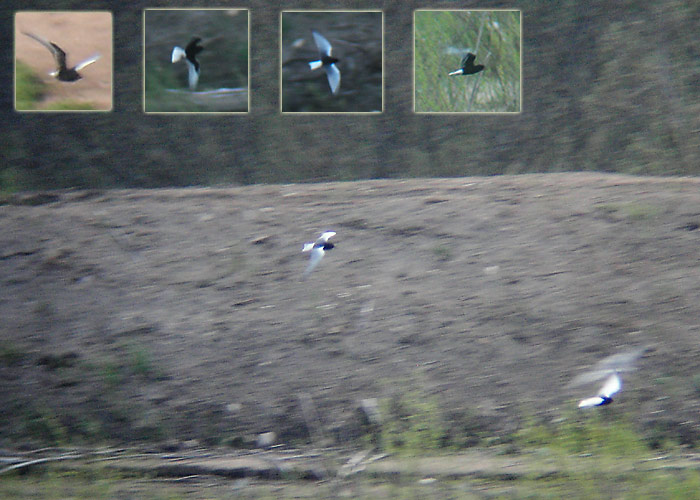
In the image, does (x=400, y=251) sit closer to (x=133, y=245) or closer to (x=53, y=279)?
(x=133, y=245)

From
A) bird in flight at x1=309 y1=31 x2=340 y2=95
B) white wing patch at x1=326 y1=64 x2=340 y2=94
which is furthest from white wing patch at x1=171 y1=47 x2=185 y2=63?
white wing patch at x1=326 y1=64 x2=340 y2=94

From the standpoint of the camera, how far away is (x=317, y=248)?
4391mm

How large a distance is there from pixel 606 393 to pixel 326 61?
3.42 meters

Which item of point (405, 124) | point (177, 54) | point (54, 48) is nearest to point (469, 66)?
point (405, 124)

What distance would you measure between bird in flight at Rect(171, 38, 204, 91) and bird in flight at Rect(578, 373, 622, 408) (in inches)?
154

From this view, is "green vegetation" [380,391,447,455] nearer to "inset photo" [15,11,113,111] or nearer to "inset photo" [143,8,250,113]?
"inset photo" [143,8,250,113]

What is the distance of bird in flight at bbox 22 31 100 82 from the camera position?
17.8 feet

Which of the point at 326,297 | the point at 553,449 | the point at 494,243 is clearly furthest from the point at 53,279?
the point at 553,449

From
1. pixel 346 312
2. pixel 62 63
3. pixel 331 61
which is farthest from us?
pixel 331 61

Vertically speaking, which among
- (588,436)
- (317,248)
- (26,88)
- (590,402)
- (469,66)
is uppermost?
(469,66)

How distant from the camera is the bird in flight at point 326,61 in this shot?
5.54 meters

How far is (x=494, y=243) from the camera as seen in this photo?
14.2ft

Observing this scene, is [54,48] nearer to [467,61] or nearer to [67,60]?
[67,60]

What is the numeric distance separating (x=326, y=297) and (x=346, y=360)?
512mm
